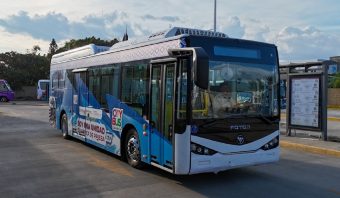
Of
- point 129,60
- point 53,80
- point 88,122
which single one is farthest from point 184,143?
point 53,80

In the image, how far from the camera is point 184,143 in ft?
25.6

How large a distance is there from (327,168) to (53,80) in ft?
32.8

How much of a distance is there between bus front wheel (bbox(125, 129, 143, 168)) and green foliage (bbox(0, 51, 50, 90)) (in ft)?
178

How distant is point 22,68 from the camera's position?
209ft

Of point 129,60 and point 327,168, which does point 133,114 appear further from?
point 327,168

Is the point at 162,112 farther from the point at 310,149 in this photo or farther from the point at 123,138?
the point at 310,149

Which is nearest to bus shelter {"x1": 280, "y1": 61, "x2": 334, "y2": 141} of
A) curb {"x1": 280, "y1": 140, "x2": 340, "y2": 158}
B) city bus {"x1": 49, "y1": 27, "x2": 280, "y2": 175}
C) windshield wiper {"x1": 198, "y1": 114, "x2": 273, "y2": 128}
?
curb {"x1": 280, "y1": 140, "x2": 340, "y2": 158}

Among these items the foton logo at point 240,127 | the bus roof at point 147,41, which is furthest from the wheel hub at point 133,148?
the foton logo at point 240,127

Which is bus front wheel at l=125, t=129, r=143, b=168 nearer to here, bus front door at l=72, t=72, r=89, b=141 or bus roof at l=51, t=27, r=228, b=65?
bus roof at l=51, t=27, r=228, b=65

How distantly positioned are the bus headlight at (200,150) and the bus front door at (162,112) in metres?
0.45

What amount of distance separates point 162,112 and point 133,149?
1.75 meters

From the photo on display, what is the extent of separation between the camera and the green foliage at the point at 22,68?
60.8m

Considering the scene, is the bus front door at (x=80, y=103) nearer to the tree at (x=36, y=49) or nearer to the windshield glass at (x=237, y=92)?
the windshield glass at (x=237, y=92)

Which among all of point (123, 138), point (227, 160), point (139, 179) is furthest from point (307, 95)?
point (139, 179)
